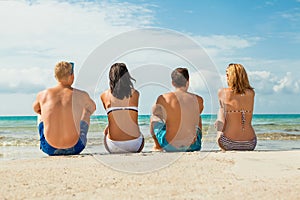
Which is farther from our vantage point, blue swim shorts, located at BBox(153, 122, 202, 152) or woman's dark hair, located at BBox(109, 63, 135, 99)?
blue swim shorts, located at BBox(153, 122, 202, 152)

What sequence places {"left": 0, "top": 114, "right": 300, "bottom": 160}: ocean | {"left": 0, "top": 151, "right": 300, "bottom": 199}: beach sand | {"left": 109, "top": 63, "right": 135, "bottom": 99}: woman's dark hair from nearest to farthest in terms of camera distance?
{"left": 0, "top": 151, "right": 300, "bottom": 199}: beach sand
{"left": 109, "top": 63, "right": 135, "bottom": 99}: woman's dark hair
{"left": 0, "top": 114, "right": 300, "bottom": 160}: ocean

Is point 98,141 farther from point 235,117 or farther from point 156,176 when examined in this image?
point 156,176

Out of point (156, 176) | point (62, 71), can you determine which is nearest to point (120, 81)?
point (62, 71)

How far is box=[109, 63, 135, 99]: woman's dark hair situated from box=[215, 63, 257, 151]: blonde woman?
1.39 metres

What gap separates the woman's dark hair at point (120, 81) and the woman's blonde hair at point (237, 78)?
1.46m

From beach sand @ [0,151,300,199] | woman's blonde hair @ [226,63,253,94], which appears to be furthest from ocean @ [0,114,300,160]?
beach sand @ [0,151,300,199]

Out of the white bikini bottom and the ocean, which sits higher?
the white bikini bottom

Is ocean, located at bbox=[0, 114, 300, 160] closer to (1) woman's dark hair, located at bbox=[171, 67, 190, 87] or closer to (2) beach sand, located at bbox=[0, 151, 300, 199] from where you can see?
(1) woman's dark hair, located at bbox=[171, 67, 190, 87]

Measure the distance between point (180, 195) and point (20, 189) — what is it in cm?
146

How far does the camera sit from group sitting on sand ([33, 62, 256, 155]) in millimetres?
5660

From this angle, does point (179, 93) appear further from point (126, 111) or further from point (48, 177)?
point (48, 177)

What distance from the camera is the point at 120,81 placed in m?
5.82

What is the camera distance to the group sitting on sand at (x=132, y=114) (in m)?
5.66

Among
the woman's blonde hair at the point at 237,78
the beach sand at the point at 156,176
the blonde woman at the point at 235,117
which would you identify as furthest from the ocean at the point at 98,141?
the beach sand at the point at 156,176
